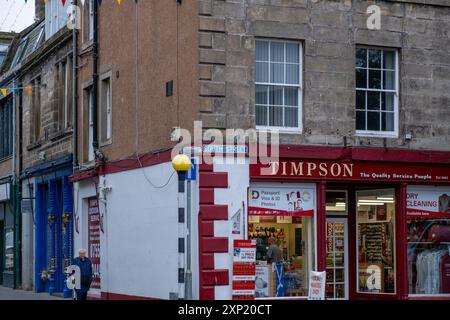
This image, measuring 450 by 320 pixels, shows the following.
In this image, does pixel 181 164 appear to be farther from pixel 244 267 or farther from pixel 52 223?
pixel 52 223

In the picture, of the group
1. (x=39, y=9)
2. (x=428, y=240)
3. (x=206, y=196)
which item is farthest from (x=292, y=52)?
(x=39, y=9)

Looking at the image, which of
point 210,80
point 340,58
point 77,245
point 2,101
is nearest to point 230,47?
point 210,80

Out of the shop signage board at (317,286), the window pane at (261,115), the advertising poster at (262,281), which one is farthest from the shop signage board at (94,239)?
the shop signage board at (317,286)

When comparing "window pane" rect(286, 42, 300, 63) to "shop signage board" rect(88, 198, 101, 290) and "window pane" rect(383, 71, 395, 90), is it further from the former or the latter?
"shop signage board" rect(88, 198, 101, 290)

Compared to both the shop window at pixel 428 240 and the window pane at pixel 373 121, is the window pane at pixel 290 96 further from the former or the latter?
the shop window at pixel 428 240

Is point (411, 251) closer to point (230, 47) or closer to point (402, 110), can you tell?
point (402, 110)

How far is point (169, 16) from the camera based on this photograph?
2431 cm

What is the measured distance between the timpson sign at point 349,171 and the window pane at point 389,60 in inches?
96.6

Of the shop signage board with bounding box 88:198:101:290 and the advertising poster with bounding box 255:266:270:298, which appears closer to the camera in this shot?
the advertising poster with bounding box 255:266:270:298

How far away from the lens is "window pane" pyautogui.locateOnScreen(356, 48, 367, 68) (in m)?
24.3

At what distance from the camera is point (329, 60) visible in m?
23.8

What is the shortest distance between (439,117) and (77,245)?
1230cm

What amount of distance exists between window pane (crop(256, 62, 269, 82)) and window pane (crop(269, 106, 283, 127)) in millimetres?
693

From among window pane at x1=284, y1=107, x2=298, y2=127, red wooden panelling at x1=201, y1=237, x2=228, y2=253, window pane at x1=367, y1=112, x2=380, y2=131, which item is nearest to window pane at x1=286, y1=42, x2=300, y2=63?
window pane at x1=284, y1=107, x2=298, y2=127
